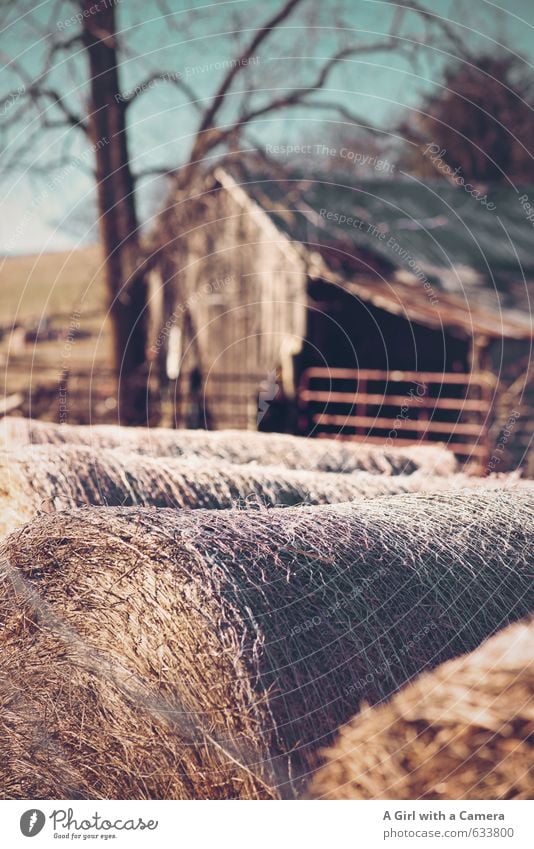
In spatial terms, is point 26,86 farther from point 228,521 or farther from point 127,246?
point 228,521

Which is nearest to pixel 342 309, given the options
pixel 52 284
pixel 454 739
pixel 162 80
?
pixel 162 80

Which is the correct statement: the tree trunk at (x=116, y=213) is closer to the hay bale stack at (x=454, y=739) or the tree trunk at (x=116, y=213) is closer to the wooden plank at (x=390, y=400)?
the wooden plank at (x=390, y=400)

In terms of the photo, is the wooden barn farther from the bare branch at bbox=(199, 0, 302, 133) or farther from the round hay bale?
the round hay bale

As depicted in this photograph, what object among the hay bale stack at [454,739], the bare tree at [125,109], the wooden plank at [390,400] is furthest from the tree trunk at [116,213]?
the hay bale stack at [454,739]

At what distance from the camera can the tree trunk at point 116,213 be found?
484 inches

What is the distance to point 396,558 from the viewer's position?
364 centimetres

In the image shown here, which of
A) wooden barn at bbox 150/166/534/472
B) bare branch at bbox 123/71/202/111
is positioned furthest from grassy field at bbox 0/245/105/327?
bare branch at bbox 123/71/202/111

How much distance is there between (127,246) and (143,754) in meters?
11.3

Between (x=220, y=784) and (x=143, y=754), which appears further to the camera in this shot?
(x=143, y=754)

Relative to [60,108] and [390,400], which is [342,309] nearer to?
[390,400]

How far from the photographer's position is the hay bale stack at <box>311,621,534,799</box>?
8.74 ft

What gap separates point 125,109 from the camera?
12.2 meters

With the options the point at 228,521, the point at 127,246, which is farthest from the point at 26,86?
the point at 228,521

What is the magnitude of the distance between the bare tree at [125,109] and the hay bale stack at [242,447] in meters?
4.91
